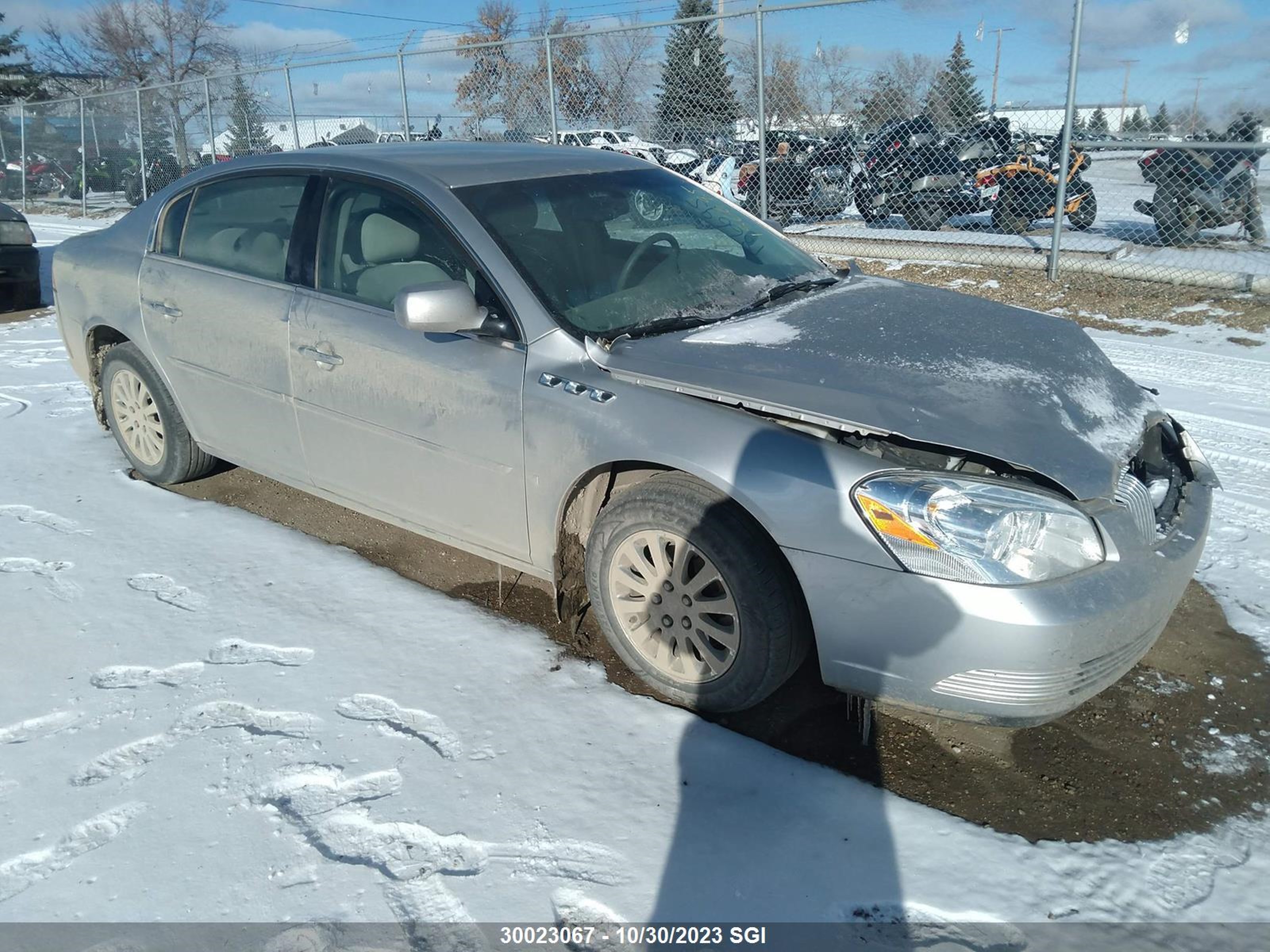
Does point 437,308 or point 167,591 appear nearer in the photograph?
point 437,308

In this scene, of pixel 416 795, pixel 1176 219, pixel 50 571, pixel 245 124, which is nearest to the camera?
pixel 416 795

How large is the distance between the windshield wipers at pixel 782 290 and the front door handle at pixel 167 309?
8.24 ft

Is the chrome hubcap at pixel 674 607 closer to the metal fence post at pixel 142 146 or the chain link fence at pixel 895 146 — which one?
the chain link fence at pixel 895 146

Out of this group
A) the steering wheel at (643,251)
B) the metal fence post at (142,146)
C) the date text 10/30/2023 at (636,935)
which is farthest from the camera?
the metal fence post at (142,146)

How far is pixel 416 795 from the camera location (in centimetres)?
252

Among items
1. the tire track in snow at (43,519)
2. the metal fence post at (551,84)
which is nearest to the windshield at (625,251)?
the tire track in snow at (43,519)

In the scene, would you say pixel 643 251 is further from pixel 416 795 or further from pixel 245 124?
pixel 245 124

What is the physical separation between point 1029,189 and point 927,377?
30.9 feet

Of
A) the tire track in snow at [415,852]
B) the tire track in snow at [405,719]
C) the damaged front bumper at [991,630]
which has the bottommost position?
the tire track in snow at [415,852]

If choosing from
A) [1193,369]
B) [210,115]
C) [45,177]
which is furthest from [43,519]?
[45,177]

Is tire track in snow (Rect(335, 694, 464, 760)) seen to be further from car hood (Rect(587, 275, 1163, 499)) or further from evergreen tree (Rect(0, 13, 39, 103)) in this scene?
evergreen tree (Rect(0, 13, 39, 103))

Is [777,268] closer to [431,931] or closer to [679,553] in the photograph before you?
[679,553]

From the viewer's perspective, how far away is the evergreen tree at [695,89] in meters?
11.5

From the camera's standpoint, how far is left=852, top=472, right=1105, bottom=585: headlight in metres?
2.37
